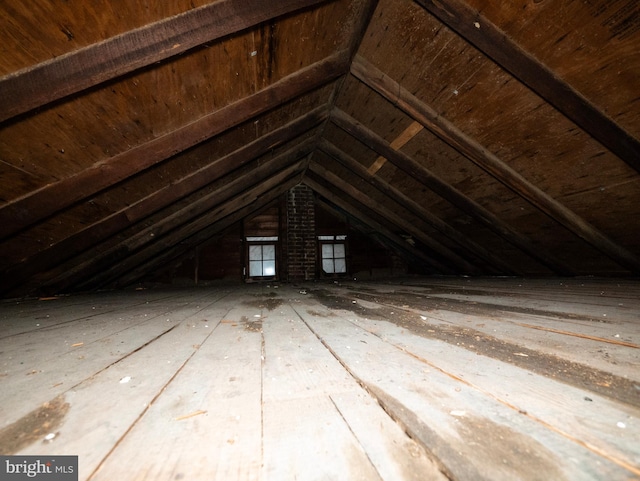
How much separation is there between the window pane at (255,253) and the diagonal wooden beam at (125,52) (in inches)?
237

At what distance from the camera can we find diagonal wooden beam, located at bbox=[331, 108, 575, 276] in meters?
3.43

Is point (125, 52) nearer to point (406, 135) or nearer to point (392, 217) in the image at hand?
point (406, 135)

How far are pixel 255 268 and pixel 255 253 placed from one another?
0.42m

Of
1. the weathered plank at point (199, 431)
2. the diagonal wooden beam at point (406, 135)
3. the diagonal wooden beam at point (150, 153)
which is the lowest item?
the weathered plank at point (199, 431)

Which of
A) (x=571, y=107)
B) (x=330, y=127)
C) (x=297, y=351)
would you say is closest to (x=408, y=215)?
(x=330, y=127)

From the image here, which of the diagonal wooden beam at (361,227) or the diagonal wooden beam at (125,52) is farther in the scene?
the diagonal wooden beam at (361,227)

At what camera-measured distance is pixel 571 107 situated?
193 cm

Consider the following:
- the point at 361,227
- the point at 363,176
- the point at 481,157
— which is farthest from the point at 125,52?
the point at 361,227

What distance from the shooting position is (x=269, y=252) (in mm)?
7352

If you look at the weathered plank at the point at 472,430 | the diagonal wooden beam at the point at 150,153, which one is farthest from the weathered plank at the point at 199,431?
the diagonal wooden beam at the point at 150,153

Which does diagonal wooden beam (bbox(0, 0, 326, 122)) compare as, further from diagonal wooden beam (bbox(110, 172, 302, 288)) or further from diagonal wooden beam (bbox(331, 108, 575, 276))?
diagonal wooden beam (bbox(110, 172, 302, 288))

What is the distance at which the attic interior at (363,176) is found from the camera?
54 centimetres

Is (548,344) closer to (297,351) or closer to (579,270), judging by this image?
(297,351)

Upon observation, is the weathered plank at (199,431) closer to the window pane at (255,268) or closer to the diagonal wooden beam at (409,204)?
the diagonal wooden beam at (409,204)
